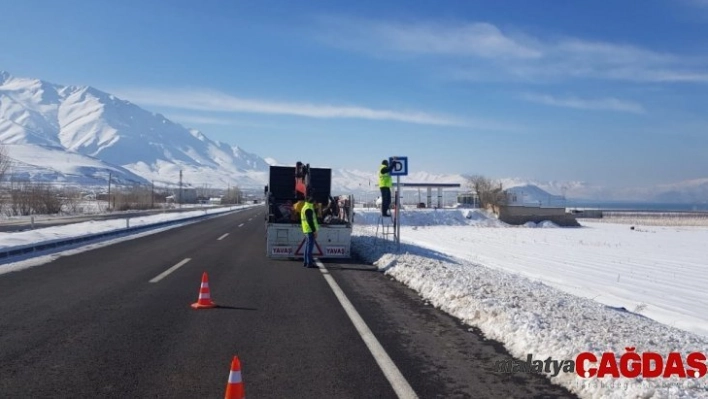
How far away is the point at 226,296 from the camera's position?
1047 cm

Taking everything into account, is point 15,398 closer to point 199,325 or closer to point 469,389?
point 199,325

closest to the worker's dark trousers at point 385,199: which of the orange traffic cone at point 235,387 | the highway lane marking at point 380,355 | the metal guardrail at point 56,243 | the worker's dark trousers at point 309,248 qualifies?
the worker's dark trousers at point 309,248

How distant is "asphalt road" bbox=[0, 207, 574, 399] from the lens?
18.3 feet

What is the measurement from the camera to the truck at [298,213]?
1661 cm

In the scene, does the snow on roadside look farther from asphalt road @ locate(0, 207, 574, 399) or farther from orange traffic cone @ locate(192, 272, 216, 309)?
orange traffic cone @ locate(192, 272, 216, 309)

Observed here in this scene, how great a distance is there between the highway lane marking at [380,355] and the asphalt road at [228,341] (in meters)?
0.06

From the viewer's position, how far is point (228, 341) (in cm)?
725

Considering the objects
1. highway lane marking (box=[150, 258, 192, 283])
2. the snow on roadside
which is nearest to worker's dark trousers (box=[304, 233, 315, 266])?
the snow on roadside

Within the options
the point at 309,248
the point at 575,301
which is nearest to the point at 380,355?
the point at 575,301

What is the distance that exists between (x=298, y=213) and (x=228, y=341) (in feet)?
33.3

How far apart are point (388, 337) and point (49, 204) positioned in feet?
199

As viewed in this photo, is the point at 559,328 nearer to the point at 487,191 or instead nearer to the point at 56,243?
the point at 56,243

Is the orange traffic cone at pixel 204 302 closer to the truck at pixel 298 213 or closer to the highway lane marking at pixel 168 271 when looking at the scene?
the highway lane marking at pixel 168 271

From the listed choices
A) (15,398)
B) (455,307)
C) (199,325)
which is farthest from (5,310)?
A: (455,307)
